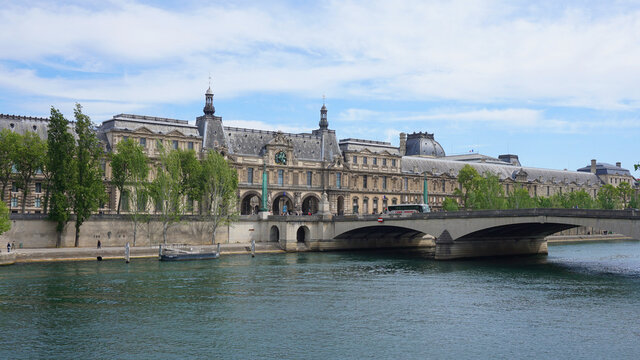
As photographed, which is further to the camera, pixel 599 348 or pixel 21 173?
pixel 21 173

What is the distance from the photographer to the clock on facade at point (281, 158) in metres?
138

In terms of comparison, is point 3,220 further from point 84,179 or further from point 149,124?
point 149,124

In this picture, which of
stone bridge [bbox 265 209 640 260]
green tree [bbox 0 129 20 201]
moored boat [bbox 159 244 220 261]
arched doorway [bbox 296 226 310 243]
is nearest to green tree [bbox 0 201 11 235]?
green tree [bbox 0 129 20 201]

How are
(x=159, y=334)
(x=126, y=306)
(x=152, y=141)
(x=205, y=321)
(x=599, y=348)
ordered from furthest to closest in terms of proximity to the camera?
(x=152, y=141)
(x=126, y=306)
(x=205, y=321)
(x=159, y=334)
(x=599, y=348)

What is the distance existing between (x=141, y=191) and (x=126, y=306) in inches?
1922

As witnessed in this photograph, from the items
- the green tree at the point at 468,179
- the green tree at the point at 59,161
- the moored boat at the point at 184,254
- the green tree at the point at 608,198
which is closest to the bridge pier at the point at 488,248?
the moored boat at the point at 184,254

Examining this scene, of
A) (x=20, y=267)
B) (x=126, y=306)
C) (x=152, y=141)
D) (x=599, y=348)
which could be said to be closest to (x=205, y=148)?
(x=152, y=141)

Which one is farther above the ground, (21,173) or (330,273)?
(21,173)

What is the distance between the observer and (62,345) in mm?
44062

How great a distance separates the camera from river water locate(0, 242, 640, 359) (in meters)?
44.0

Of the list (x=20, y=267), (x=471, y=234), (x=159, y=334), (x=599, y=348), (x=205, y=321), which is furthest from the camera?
(x=471, y=234)

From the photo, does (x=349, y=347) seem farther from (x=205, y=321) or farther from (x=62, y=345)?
(x=62, y=345)

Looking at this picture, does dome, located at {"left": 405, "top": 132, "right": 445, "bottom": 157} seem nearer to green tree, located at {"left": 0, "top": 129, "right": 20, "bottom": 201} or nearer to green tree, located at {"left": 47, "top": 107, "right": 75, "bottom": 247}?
green tree, located at {"left": 47, "top": 107, "right": 75, "bottom": 247}

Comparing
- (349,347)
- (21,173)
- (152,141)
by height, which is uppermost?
(152,141)
